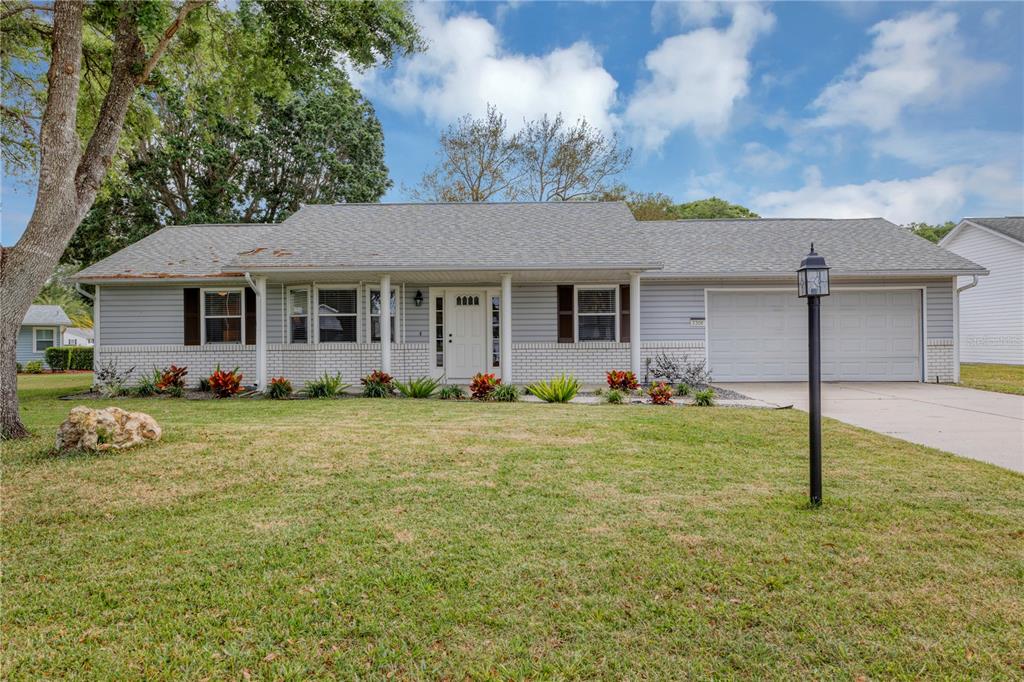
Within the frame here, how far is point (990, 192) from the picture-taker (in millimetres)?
18938

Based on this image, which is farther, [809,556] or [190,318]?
[190,318]

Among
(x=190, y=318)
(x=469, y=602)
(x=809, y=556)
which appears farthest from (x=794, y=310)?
(x=190, y=318)

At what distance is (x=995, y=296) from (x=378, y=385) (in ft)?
71.9

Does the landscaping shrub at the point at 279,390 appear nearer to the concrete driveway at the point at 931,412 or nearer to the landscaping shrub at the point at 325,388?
the landscaping shrub at the point at 325,388

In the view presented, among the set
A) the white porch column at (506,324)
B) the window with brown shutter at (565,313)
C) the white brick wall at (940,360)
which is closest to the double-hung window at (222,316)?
the white porch column at (506,324)

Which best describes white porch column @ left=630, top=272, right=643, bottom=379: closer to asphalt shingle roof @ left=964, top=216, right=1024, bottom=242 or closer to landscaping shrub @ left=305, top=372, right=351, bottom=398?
landscaping shrub @ left=305, top=372, right=351, bottom=398

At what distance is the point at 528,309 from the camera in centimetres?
1243

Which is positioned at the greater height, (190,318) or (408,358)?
(190,318)

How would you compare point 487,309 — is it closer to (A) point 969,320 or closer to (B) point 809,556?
(B) point 809,556

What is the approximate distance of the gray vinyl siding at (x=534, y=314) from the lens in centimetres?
1234

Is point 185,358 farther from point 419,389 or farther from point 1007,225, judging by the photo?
point 1007,225

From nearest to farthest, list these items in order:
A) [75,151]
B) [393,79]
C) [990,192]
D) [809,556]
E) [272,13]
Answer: [809,556]
[75,151]
[272,13]
[393,79]
[990,192]

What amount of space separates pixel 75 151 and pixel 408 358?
22.2 ft

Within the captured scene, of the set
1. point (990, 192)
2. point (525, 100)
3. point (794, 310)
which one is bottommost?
point (794, 310)
